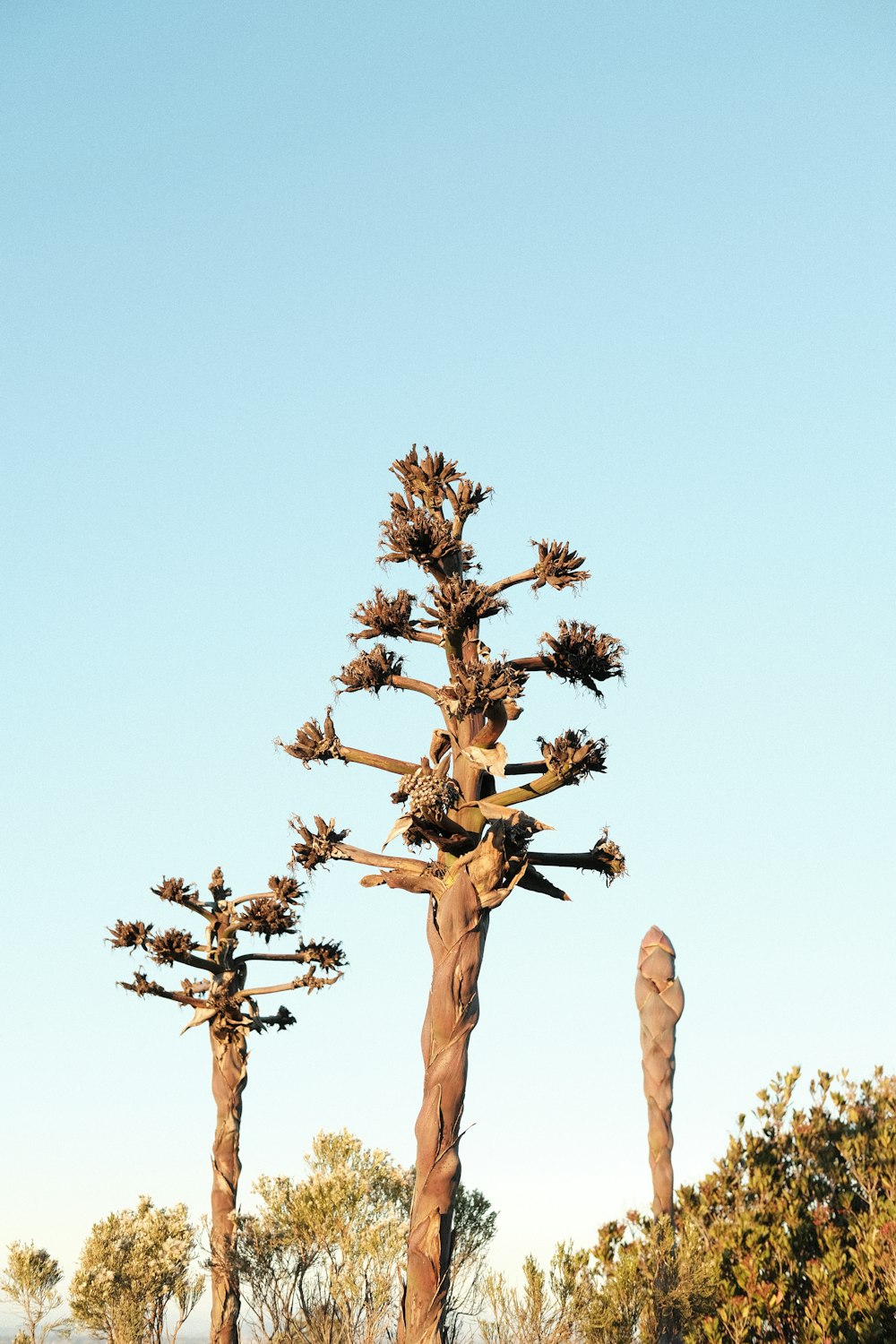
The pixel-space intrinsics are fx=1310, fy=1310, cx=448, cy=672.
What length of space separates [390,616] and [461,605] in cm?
80

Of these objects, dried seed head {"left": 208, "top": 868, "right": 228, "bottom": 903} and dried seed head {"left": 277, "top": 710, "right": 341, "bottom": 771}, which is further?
dried seed head {"left": 208, "top": 868, "right": 228, "bottom": 903}

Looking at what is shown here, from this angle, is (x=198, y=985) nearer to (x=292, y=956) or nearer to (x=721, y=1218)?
(x=292, y=956)

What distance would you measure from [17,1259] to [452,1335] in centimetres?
2788

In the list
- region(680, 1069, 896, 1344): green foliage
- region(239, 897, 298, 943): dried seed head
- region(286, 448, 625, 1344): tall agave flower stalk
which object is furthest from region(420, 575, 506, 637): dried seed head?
region(680, 1069, 896, 1344): green foliage

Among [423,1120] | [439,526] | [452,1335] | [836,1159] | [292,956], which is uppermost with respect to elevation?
[439,526]

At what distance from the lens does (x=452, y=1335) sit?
33.4 feet

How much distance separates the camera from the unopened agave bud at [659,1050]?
17.1 m

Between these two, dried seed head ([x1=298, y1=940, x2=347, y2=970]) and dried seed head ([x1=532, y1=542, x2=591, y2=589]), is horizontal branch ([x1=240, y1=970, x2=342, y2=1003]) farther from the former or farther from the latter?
dried seed head ([x1=532, y1=542, x2=591, y2=589])

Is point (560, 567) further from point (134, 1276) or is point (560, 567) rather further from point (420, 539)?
point (134, 1276)

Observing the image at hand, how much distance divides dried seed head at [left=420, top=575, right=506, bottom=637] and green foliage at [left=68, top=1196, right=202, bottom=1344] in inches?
722

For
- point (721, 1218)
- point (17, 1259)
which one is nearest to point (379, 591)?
point (721, 1218)

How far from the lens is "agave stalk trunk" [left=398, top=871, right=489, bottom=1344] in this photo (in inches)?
337

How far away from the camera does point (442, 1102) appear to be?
28.9 feet

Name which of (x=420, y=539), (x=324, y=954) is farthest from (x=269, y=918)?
(x=420, y=539)
